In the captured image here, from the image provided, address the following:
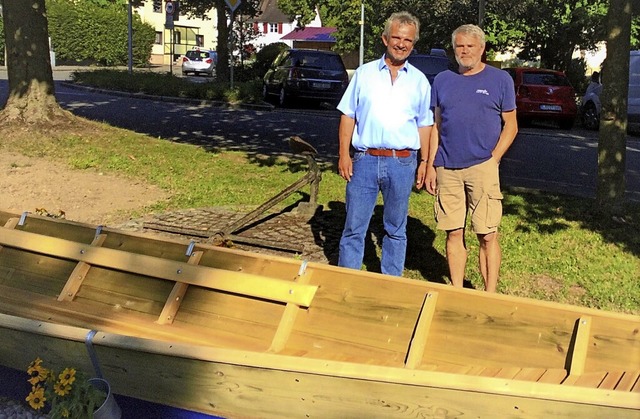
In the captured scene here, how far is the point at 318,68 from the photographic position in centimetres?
2219

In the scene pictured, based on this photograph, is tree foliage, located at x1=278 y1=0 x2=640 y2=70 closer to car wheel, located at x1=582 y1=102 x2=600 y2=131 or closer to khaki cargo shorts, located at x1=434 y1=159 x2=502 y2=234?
car wheel, located at x1=582 y1=102 x2=600 y2=131

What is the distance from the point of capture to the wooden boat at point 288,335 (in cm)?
336

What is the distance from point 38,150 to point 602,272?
8105mm

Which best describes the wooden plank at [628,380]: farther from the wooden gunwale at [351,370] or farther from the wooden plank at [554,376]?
the wooden gunwale at [351,370]

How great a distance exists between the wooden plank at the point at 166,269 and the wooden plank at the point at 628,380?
172cm

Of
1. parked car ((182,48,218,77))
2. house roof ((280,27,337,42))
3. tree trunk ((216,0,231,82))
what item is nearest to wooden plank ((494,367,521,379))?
tree trunk ((216,0,231,82))

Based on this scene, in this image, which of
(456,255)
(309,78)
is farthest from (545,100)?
(456,255)

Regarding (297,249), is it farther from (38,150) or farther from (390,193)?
(38,150)

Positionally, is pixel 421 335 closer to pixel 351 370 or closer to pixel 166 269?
pixel 351 370

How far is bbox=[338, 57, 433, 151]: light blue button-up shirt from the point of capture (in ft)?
16.2

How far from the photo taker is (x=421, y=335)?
4.20 m

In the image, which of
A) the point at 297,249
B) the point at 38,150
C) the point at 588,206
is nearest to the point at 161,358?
the point at 297,249

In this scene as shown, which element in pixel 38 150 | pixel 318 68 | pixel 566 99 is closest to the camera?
pixel 38 150

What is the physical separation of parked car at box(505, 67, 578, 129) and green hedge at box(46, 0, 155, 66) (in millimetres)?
38195
